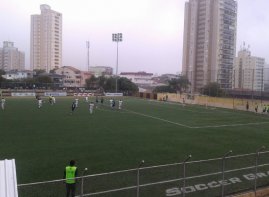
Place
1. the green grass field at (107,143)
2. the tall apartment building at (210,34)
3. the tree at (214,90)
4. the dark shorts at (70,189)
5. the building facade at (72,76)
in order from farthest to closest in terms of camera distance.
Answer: the building facade at (72,76), the tall apartment building at (210,34), the tree at (214,90), the green grass field at (107,143), the dark shorts at (70,189)

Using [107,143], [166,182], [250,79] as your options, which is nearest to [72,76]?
[250,79]

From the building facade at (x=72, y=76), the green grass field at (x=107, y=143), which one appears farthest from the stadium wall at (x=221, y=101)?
the building facade at (x=72, y=76)

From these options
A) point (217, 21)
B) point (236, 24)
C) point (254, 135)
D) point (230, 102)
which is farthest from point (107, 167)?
point (236, 24)

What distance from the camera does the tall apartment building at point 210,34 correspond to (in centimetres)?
14762

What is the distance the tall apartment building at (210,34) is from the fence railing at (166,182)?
134m

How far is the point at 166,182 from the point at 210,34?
471 feet

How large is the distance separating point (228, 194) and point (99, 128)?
60.1 ft

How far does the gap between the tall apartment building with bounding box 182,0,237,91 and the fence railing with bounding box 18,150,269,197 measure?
13374 centimetres

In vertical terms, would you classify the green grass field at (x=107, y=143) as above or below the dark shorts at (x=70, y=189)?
below

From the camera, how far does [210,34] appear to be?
149 meters

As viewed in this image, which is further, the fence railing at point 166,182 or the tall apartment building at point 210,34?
the tall apartment building at point 210,34

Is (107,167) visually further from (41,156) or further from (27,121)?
(27,121)

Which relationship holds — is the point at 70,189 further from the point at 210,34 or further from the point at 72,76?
the point at 72,76

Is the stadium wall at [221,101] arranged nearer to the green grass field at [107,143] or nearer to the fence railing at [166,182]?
the green grass field at [107,143]
